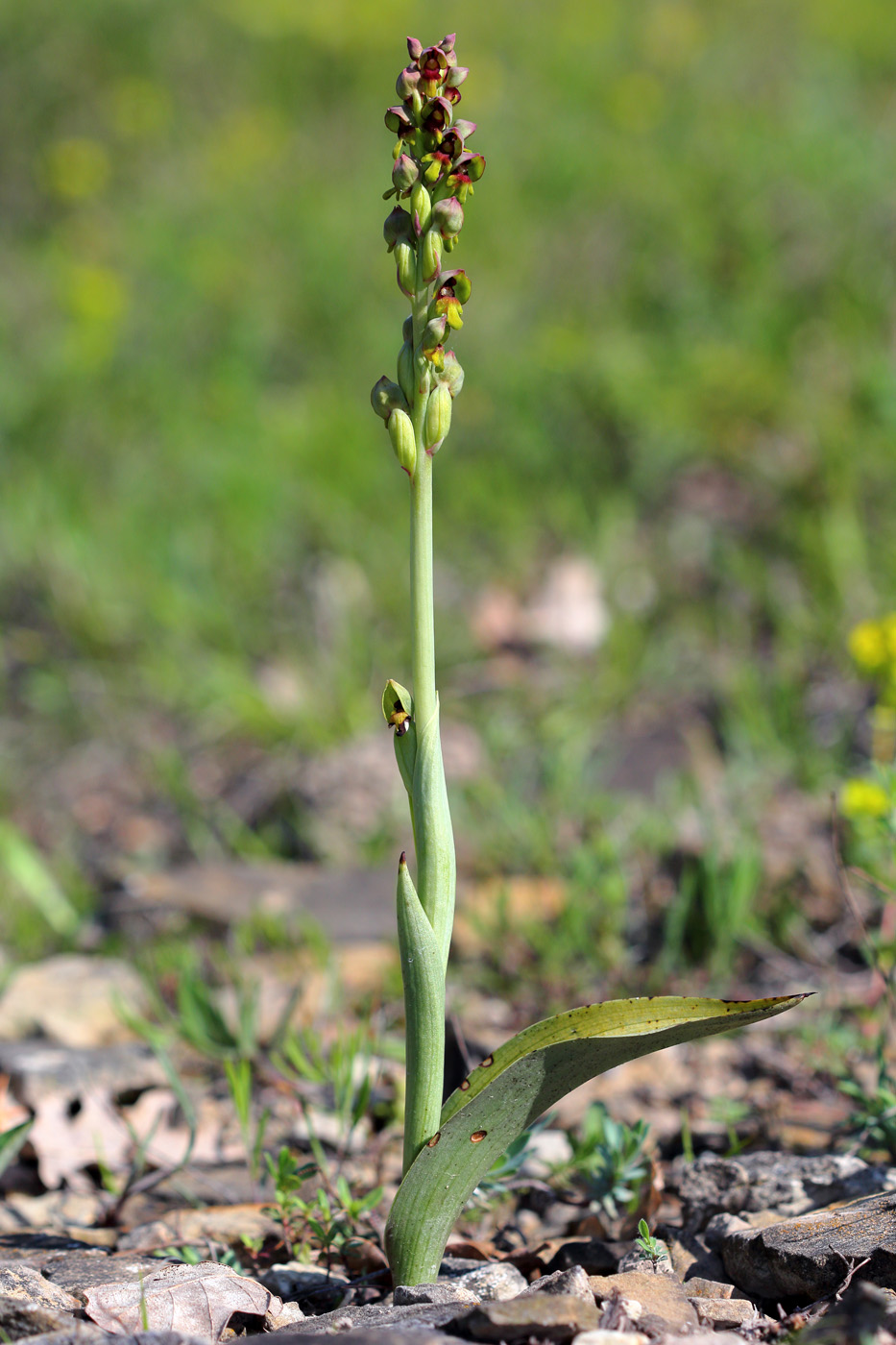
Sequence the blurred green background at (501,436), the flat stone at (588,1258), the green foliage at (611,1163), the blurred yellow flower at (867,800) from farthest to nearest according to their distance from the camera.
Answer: the blurred green background at (501,436) → the blurred yellow flower at (867,800) → the green foliage at (611,1163) → the flat stone at (588,1258)

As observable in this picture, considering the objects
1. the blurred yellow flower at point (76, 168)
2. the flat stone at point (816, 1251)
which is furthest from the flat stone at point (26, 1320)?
the blurred yellow flower at point (76, 168)

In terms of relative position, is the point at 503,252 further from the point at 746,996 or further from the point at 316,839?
the point at 746,996

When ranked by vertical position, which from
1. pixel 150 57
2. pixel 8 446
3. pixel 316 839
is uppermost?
pixel 150 57

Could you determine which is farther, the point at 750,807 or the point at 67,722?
the point at 67,722

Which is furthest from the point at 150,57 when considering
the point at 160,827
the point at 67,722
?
the point at 160,827

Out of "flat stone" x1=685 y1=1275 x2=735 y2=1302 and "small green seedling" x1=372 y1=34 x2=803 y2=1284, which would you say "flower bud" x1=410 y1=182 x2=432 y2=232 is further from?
"flat stone" x1=685 y1=1275 x2=735 y2=1302

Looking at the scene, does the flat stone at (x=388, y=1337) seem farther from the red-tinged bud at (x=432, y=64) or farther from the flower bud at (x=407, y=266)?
the red-tinged bud at (x=432, y=64)

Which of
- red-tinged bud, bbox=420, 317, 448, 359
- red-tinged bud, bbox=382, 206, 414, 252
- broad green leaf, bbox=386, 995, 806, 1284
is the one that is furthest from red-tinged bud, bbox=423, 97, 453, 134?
broad green leaf, bbox=386, 995, 806, 1284
